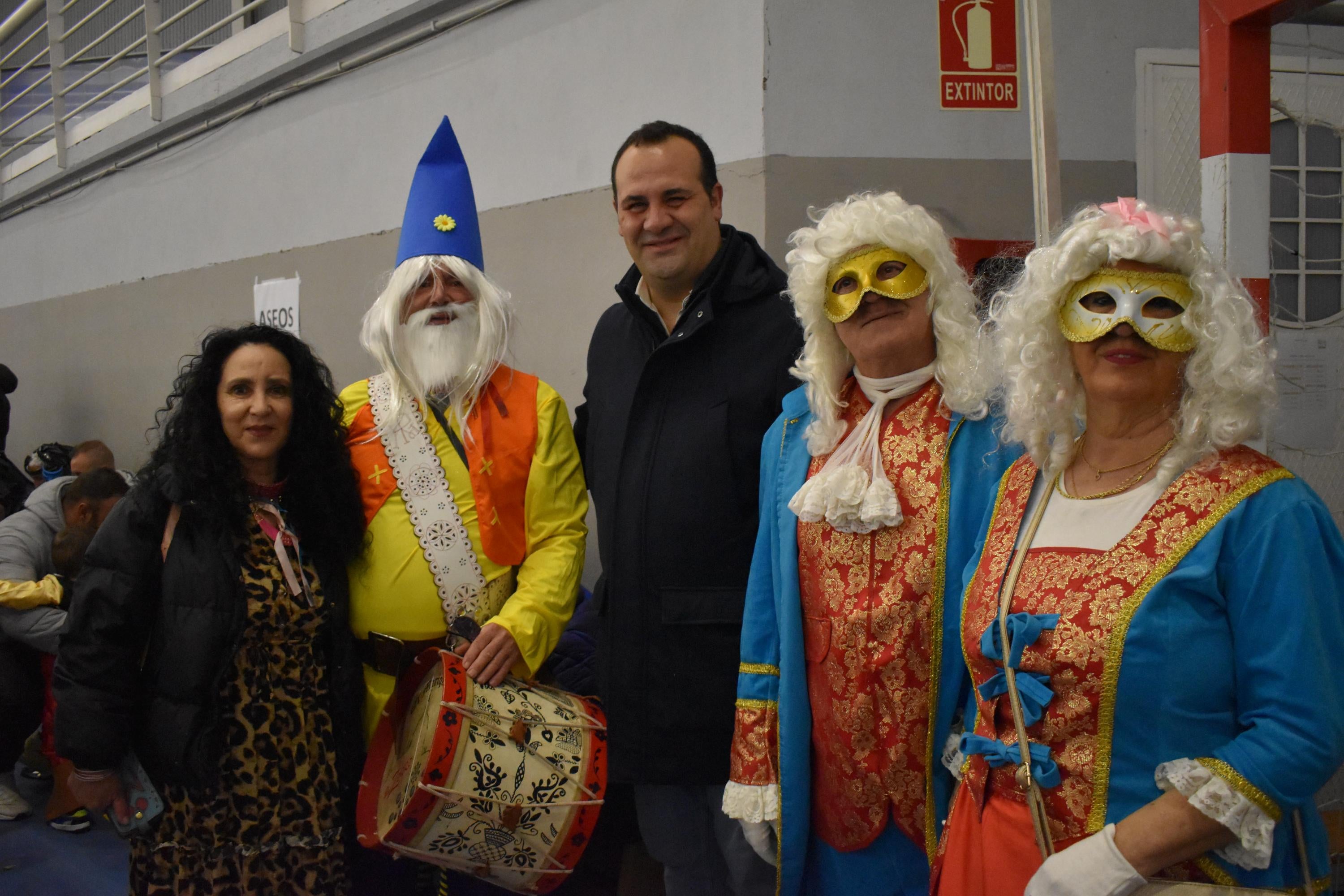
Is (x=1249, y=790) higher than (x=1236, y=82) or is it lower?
lower

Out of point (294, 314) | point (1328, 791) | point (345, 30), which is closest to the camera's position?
point (1328, 791)

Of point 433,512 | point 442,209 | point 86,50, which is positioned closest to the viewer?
point 433,512

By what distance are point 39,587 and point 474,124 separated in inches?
99.3

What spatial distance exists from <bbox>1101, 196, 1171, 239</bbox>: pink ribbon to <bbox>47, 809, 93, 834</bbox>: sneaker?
4261mm

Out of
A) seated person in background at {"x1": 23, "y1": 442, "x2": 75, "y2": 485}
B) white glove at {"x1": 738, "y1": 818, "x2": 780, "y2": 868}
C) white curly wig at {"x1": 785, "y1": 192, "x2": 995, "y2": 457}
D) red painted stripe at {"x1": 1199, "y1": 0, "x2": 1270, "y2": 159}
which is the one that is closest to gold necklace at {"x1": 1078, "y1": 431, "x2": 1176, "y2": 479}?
white curly wig at {"x1": 785, "y1": 192, "x2": 995, "y2": 457}

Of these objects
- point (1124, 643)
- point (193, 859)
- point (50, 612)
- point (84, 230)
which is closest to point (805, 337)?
point (1124, 643)

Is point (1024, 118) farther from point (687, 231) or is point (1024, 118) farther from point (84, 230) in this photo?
point (84, 230)

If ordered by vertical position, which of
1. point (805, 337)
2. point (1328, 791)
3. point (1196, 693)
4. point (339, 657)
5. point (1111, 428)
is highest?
point (805, 337)

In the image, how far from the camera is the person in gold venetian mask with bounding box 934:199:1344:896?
4.07 ft

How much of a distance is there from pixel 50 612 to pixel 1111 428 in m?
3.98

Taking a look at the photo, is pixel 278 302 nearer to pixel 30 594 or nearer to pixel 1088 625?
pixel 30 594

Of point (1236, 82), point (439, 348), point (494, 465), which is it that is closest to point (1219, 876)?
point (1236, 82)

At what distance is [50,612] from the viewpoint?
3914 millimetres

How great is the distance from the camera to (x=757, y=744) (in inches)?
73.8
